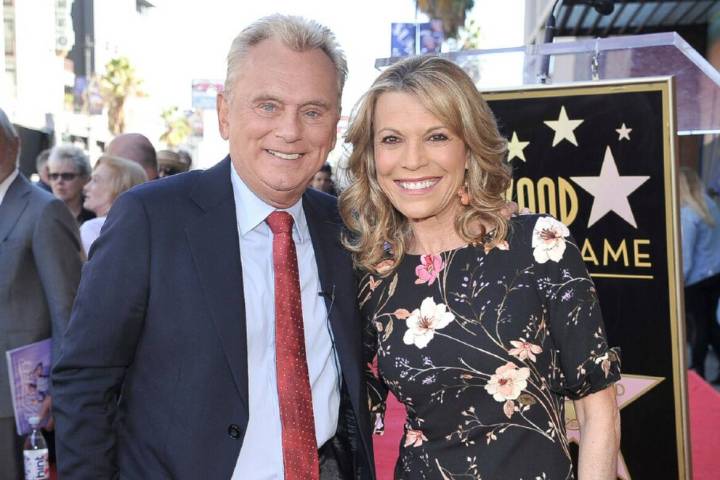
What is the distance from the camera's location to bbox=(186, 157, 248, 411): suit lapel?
184cm

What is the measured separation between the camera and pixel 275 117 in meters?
2.09

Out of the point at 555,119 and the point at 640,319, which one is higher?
the point at 555,119

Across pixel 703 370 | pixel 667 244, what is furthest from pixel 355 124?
pixel 703 370

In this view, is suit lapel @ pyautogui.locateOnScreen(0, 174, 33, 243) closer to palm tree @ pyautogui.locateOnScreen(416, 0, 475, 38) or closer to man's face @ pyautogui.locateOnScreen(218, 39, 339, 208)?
man's face @ pyautogui.locateOnScreen(218, 39, 339, 208)

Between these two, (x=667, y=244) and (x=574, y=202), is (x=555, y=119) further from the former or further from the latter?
(x=667, y=244)

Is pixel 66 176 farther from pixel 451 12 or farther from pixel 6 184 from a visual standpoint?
pixel 451 12

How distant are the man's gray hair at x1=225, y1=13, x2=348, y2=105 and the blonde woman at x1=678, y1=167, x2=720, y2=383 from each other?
17.9 ft

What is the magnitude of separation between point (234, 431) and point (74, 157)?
16.1ft

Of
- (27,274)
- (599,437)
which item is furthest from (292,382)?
(27,274)

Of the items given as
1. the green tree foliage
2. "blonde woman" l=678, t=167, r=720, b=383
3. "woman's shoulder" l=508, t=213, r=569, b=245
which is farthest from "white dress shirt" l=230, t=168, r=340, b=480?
the green tree foliage

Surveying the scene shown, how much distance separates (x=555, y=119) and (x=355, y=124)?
123cm

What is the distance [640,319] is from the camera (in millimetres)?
3096

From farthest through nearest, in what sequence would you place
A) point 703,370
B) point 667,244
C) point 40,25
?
1. point 40,25
2. point 703,370
3. point 667,244

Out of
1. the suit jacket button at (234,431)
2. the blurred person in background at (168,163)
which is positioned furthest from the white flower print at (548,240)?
the blurred person in background at (168,163)
